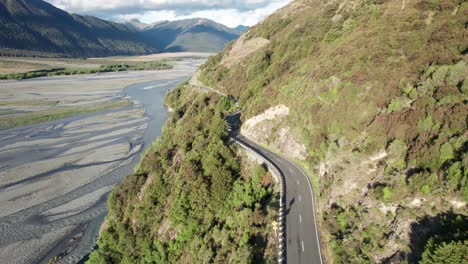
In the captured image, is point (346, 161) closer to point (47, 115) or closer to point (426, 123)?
point (426, 123)

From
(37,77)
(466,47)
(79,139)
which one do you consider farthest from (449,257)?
(37,77)

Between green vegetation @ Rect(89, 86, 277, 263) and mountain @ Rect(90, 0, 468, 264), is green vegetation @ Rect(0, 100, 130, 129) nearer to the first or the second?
mountain @ Rect(90, 0, 468, 264)

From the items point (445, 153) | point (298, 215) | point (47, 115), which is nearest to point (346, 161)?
point (298, 215)

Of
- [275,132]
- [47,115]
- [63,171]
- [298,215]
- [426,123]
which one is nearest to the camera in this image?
[426,123]

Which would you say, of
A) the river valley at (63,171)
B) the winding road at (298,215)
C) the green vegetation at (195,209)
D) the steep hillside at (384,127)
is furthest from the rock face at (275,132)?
the river valley at (63,171)

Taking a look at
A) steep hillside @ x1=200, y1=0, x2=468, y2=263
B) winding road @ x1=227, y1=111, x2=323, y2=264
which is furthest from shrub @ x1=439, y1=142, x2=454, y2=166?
winding road @ x1=227, y1=111, x2=323, y2=264

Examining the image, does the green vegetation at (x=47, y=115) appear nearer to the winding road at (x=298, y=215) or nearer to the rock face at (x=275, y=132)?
the rock face at (x=275, y=132)

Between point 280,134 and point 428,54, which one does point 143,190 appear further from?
point 428,54
